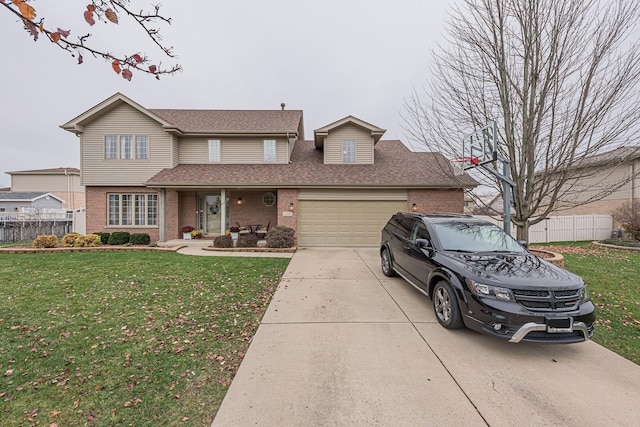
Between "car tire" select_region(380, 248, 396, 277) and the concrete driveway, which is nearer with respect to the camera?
the concrete driveway

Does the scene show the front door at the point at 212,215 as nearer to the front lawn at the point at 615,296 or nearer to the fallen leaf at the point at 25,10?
the fallen leaf at the point at 25,10

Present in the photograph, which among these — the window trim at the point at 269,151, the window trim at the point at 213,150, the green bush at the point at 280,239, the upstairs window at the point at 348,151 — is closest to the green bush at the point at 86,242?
the window trim at the point at 213,150

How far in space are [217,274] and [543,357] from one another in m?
6.71

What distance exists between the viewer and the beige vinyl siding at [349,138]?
13719mm

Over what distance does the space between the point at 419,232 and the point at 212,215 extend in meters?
12.0

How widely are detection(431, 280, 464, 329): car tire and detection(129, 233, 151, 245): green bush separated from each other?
1254 centimetres

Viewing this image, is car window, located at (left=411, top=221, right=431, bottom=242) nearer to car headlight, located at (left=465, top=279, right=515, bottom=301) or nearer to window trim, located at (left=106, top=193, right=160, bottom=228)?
car headlight, located at (left=465, top=279, right=515, bottom=301)

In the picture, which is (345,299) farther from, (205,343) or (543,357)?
(543,357)

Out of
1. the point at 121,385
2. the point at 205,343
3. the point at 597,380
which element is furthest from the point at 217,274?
the point at 597,380

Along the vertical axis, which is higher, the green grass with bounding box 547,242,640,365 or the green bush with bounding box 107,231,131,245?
the green bush with bounding box 107,231,131,245

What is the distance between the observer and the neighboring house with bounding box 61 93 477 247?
11977 millimetres

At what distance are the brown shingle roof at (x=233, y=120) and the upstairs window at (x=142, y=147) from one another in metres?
1.72

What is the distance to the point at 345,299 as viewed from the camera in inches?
204

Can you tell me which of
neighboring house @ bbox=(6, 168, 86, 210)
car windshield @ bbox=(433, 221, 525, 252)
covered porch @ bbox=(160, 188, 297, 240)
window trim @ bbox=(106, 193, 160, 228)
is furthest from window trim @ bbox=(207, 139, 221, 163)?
neighboring house @ bbox=(6, 168, 86, 210)
